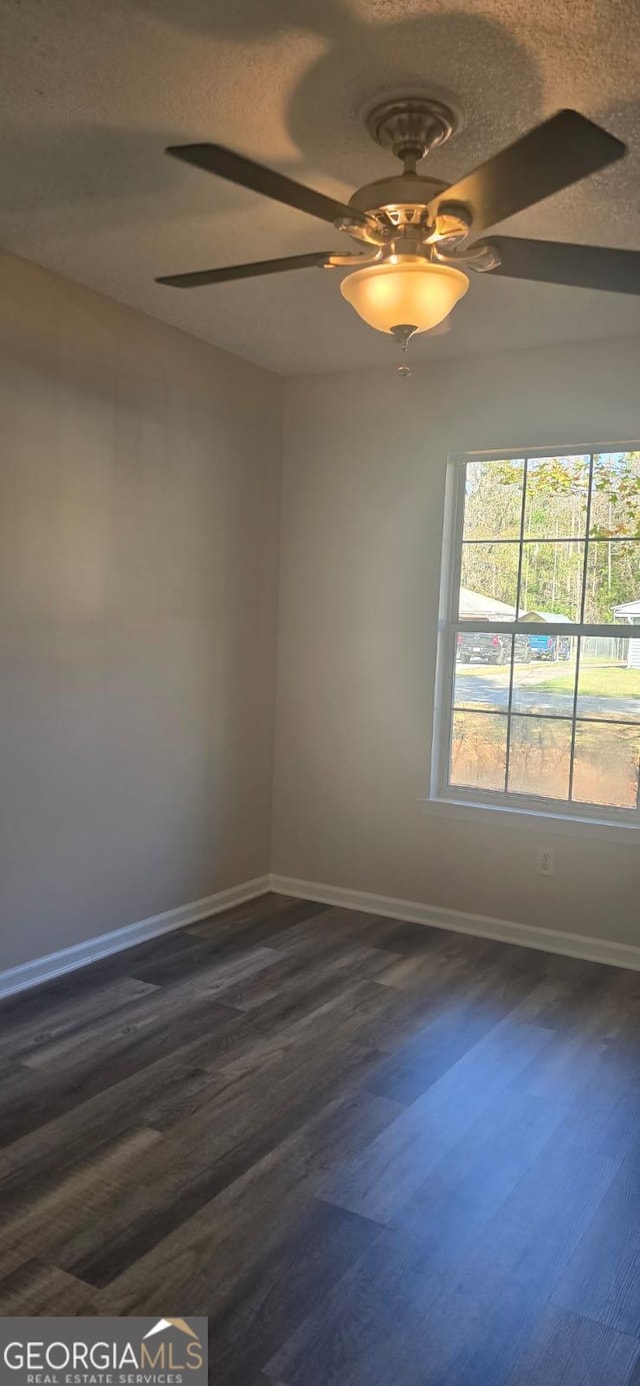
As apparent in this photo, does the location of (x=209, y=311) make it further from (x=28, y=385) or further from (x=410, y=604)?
(x=410, y=604)

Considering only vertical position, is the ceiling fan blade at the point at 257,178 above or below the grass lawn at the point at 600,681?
above

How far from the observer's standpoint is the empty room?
192cm

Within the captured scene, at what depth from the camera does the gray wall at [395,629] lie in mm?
3943

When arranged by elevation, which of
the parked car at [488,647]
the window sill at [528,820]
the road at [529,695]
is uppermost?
the parked car at [488,647]

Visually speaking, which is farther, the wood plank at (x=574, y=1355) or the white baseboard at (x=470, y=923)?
the white baseboard at (x=470, y=923)

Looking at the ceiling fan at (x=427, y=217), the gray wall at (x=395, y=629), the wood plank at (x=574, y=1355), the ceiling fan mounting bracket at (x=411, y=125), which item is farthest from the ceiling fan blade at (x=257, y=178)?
the wood plank at (x=574, y=1355)

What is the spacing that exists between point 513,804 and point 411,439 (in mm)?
1732

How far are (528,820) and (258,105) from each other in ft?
9.51

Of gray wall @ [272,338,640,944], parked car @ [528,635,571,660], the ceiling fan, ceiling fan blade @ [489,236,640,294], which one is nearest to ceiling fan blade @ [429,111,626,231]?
the ceiling fan

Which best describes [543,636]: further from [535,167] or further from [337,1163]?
[535,167]

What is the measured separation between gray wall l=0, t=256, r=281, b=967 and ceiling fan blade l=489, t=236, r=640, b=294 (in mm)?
1877

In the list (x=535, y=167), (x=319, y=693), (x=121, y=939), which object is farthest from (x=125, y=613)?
(x=535, y=167)

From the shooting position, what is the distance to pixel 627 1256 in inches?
83.0

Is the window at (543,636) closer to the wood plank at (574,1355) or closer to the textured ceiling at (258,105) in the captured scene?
the textured ceiling at (258,105)
